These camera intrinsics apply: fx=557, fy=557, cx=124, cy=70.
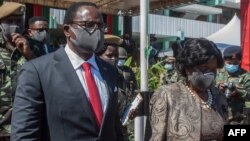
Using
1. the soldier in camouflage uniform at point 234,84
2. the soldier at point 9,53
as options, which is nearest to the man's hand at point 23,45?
the soldier at point 9,53

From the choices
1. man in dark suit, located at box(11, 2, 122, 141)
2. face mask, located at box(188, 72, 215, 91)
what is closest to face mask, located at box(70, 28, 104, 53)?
man in dark suit, located at box(11, 2, 122, 141)

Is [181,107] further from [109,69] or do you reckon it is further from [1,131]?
[1,131]

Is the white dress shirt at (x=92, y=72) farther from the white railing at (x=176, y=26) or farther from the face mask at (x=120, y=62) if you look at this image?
the white railing at (x=176, y=26)

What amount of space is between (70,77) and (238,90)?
16.1ft

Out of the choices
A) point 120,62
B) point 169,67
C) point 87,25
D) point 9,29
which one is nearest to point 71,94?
point 87,25

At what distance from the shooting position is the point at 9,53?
16.2 ft

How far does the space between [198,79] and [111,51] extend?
256 cm

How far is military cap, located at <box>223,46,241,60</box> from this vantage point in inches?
308

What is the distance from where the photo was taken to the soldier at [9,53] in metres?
4.54

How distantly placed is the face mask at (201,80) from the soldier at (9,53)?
1.38 metres

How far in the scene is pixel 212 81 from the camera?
13.0 ft

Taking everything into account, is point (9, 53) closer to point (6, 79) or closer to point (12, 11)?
point (6, 79)

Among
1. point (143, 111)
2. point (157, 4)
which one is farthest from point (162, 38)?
point (143, 111)

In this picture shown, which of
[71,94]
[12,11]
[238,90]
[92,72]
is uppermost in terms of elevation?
[12,11]
